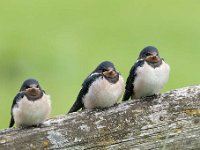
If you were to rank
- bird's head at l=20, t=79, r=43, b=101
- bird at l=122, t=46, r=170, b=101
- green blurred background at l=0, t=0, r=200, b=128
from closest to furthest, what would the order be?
bird's head at l=20, t=79, r=43, b=101, bird at l=122, t=46, r=170, b=101, green blurred background at l=0, t=0, r=200, b=128

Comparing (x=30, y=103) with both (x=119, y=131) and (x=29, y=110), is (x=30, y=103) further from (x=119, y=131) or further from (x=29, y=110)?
(x=119, y=131)

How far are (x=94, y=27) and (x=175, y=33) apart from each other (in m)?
1.19

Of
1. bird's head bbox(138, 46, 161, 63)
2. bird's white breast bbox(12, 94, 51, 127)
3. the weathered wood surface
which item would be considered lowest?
the weathered wood surface

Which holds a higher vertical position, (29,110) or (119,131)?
(29,110)

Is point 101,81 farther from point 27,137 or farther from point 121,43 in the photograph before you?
point 121,43

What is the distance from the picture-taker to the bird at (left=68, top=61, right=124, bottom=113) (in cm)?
612

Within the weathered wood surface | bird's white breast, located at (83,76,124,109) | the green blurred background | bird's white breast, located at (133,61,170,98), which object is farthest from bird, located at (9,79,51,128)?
the green blurred background

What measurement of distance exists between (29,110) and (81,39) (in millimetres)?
8934

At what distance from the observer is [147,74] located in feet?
21.6

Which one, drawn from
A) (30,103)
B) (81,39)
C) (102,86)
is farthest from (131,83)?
(81,39)

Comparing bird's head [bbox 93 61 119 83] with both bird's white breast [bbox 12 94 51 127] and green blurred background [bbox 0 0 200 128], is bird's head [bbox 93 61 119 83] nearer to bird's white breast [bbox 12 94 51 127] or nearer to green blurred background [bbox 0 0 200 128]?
bird's white breast [bbox 12 94 51 127]

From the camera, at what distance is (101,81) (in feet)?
20.7

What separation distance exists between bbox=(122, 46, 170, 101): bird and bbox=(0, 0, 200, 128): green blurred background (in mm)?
4675

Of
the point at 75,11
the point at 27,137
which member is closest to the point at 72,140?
the point at 27,137
